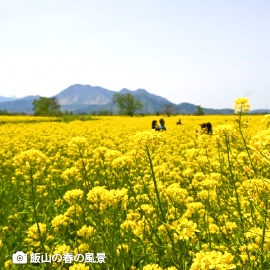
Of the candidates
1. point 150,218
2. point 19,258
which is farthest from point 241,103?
point 19,258

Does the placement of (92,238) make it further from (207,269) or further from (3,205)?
(3,205)

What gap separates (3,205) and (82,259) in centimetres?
363

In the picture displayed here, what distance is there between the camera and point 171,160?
23.9 ft

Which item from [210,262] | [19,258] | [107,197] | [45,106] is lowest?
[19,258]

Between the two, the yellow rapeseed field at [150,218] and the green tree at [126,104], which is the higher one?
the green tree at [126,104]

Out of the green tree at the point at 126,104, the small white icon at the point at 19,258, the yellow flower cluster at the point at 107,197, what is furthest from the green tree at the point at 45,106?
the yellow flower cluster at the point at 107,197

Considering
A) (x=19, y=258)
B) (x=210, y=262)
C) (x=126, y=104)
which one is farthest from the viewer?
(x=126, y=104)

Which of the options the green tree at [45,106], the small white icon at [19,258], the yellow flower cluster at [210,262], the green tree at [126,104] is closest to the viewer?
the yellow flower cluster at [210,262]

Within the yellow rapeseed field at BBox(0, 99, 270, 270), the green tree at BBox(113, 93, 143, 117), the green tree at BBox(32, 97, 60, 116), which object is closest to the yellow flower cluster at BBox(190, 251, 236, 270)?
the yellow rapeseed field at BBox(0, 99, 270, 270)

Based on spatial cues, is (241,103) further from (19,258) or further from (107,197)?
(19,258)

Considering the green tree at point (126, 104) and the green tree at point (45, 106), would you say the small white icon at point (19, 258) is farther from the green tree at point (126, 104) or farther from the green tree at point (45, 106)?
the green tree at point (126, 104)

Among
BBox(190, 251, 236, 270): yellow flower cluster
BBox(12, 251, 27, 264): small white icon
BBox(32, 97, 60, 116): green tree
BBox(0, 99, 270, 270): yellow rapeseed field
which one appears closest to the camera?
BBox(190, 251, 236, 270): yellow flower cluster

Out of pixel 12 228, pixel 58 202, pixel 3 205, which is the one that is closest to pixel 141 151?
pixel 58 202

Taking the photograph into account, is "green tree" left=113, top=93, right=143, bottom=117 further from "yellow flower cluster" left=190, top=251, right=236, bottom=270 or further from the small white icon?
"yellow flower cluster" left=190, top=251, right=236, bottom=270
